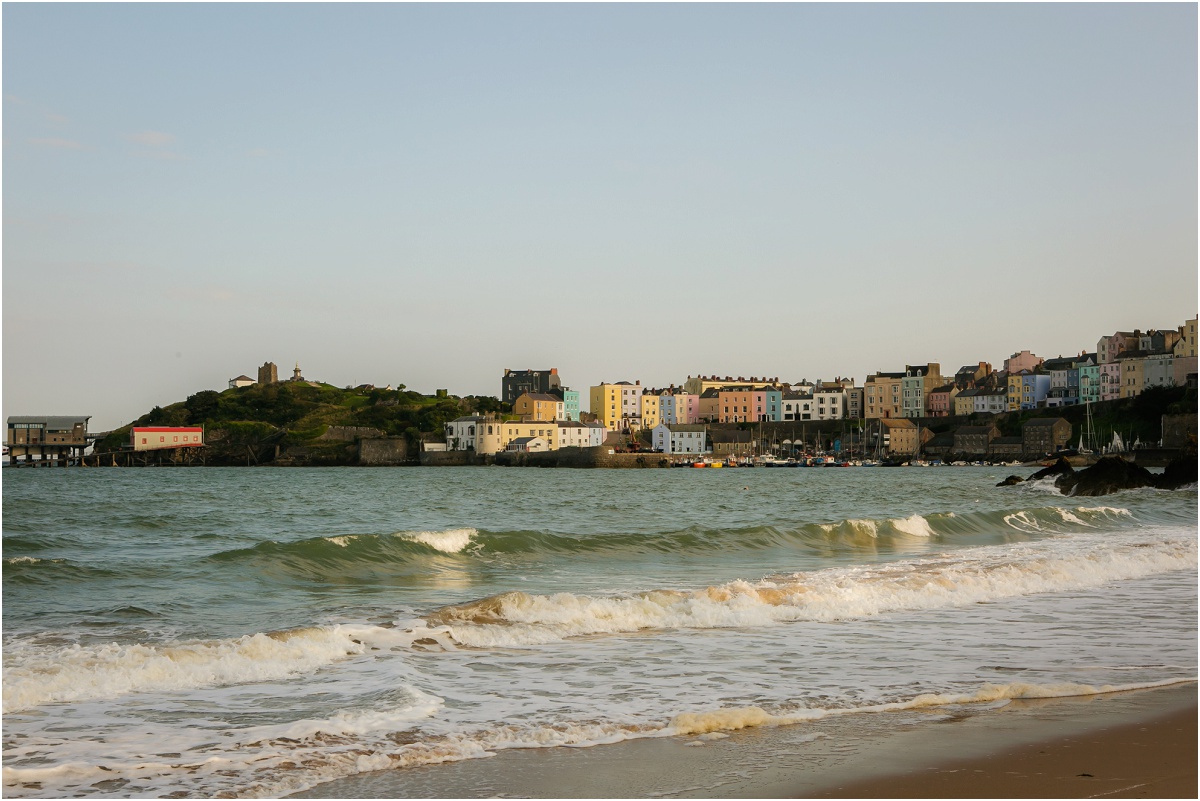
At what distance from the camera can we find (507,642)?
32.7 ft

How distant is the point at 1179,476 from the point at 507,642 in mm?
45138

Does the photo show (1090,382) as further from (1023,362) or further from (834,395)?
(834,395)

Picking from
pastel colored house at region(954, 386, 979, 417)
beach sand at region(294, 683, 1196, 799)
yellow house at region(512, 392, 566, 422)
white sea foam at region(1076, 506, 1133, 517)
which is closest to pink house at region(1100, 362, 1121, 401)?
pastel colored house at region(954, 386, 979, 417)

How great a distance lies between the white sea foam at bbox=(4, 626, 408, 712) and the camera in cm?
764

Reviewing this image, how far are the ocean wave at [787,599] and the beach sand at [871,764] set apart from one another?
405cm

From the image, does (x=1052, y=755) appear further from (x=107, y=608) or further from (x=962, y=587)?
(x=107, y=608)

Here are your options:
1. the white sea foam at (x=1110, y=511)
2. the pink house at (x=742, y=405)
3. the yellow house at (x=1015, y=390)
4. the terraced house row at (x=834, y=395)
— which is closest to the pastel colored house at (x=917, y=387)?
the terraced house row at (x=834, y=395)

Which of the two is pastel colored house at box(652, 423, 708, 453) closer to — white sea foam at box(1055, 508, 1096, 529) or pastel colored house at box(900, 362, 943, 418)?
pastel colored house at box(900, 362, 943, 418)

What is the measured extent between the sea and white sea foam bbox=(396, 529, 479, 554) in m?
0.07

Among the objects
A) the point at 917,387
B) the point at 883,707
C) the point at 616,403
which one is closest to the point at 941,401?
the point at 917,387

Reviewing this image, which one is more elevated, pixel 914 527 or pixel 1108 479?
pixel 914 527

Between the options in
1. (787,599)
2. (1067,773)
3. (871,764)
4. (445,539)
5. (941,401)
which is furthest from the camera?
(941,401)

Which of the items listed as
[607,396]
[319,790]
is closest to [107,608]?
[319,790]

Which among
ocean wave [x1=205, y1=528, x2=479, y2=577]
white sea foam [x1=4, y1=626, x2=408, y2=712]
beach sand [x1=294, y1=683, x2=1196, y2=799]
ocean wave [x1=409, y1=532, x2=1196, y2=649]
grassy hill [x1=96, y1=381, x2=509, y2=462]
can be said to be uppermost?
grassy hill [x1=96, y1=381, x2=509, y2=462]
